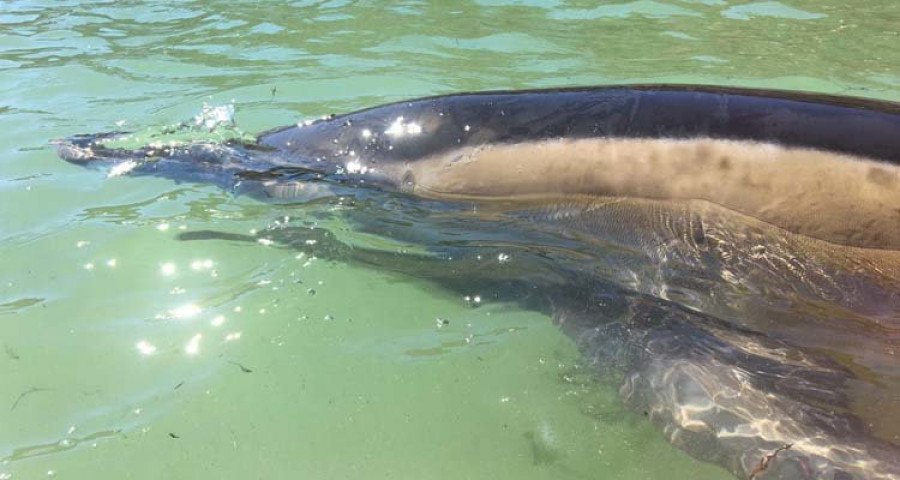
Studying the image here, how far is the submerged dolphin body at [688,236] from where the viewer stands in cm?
217

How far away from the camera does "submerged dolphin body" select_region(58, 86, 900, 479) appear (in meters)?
2.17

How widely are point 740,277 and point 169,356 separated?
79.7 inches

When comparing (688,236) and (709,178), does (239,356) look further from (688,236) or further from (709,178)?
(709,178)

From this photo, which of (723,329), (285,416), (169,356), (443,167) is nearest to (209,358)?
(169,356)

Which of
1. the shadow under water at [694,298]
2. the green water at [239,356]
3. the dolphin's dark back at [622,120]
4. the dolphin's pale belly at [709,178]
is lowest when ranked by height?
the green water at [239,356]

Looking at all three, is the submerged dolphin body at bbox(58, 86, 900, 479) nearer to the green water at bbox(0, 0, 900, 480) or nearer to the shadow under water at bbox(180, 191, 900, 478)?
the shadow under water at bbox(180, 191, 900, 478)

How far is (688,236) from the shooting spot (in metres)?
2.64

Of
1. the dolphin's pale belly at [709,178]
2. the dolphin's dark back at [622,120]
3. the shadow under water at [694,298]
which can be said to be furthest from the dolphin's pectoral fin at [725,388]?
the dolphin's dark back at [622,120]

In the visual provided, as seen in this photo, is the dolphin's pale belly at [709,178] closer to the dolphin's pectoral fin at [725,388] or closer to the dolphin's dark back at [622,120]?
the dolphin's dark back at [622,120]

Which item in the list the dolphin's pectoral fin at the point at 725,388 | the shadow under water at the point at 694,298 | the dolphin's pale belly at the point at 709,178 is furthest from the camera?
the dolphin's pale belly at the point at 709,178

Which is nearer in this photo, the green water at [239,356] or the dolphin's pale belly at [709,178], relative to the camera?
the green water at [239,356]

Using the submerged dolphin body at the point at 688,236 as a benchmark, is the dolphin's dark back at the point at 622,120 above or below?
above

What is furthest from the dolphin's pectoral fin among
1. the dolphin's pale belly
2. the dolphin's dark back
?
the dolphin's dark back

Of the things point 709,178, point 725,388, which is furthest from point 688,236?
point 725,388
